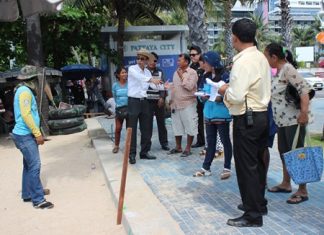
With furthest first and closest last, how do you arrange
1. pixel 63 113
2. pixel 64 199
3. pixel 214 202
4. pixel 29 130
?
pixel 63 113 < pixel 64 199 < pixel 29 130 < pixel 214 202

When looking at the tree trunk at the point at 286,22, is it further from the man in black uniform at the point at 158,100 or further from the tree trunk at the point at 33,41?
the man in black uniform at the point at 158,100

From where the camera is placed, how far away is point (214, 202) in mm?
4844

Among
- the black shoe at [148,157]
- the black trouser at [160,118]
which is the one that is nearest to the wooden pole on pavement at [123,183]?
the black shoe at [148,157]

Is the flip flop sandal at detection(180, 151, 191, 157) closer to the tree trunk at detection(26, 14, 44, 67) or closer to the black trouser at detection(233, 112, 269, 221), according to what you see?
the black trouser at detection(233, 112, 269, 221)

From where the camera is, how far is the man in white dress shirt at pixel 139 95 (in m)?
6.85

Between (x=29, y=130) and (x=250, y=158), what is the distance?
112 inches

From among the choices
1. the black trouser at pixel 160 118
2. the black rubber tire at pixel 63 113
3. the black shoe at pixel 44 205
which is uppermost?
the black trouser at pixel 160 118

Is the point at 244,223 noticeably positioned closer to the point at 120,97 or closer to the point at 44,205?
the point at 44,205

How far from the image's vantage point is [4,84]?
12.5m

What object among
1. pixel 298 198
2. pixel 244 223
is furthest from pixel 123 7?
pixel 244 223

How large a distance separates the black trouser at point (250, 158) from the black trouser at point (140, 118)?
124 inches

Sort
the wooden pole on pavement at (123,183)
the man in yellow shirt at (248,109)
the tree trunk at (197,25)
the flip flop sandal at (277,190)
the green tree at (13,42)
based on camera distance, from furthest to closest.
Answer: the green tree at (13,42) < the tree trunk at (197,25) < the flip flop sandal at (277,190) < the wooden pole on pavement at (123,183) < the man in yellow shirt at (248,109)

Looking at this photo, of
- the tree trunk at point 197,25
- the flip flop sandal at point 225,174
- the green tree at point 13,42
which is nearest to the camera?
the flip flop sandal at point 225,174

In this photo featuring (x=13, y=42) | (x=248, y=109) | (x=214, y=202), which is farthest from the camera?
(x=13, y=42)
